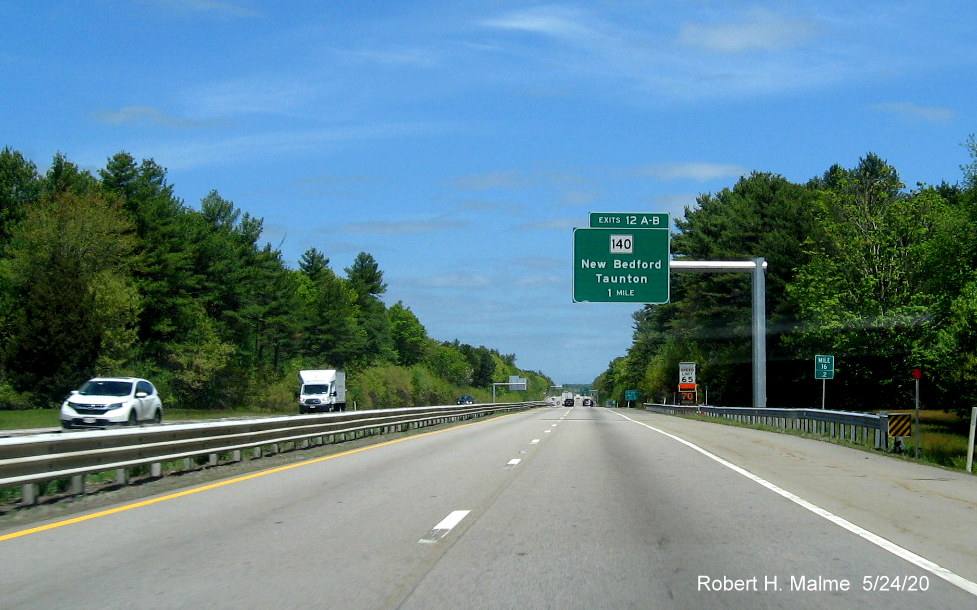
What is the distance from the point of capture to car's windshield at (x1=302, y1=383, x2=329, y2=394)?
61.5 m

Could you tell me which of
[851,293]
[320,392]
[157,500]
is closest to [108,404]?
[157,500]

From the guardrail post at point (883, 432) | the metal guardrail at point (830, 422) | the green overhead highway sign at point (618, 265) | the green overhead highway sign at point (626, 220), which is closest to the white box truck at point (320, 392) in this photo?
the metal guardrail at point (830, 422)

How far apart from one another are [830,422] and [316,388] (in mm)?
37918

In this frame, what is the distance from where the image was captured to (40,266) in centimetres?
5759

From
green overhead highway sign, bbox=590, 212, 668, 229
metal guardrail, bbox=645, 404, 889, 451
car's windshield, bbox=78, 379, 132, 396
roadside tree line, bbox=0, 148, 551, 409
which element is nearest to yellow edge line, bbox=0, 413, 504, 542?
car's windshield, bbox=78, 379, 132, 396

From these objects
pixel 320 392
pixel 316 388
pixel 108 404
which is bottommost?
pixel 320 392

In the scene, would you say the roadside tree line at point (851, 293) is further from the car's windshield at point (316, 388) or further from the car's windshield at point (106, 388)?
the car's windshield at point (106, 388)

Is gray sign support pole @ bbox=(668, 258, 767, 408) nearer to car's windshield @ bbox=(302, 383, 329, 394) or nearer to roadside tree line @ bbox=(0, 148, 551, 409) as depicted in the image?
car's windshield @ bbox=(302, 383, 329, 394)

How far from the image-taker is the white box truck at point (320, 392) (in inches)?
2391

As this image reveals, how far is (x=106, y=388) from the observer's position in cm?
3045

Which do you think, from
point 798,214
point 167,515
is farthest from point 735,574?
point 798,214

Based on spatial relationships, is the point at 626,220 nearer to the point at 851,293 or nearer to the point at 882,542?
the point at 851,293

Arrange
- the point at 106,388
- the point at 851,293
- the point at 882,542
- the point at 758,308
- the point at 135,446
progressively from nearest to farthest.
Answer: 1. the point at 882,542
2. the point at 135,446
3. the point at 106,388
4. the point at 758,308
5. the point at 851,293

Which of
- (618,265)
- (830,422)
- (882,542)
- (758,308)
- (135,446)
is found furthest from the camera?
(758,308)
